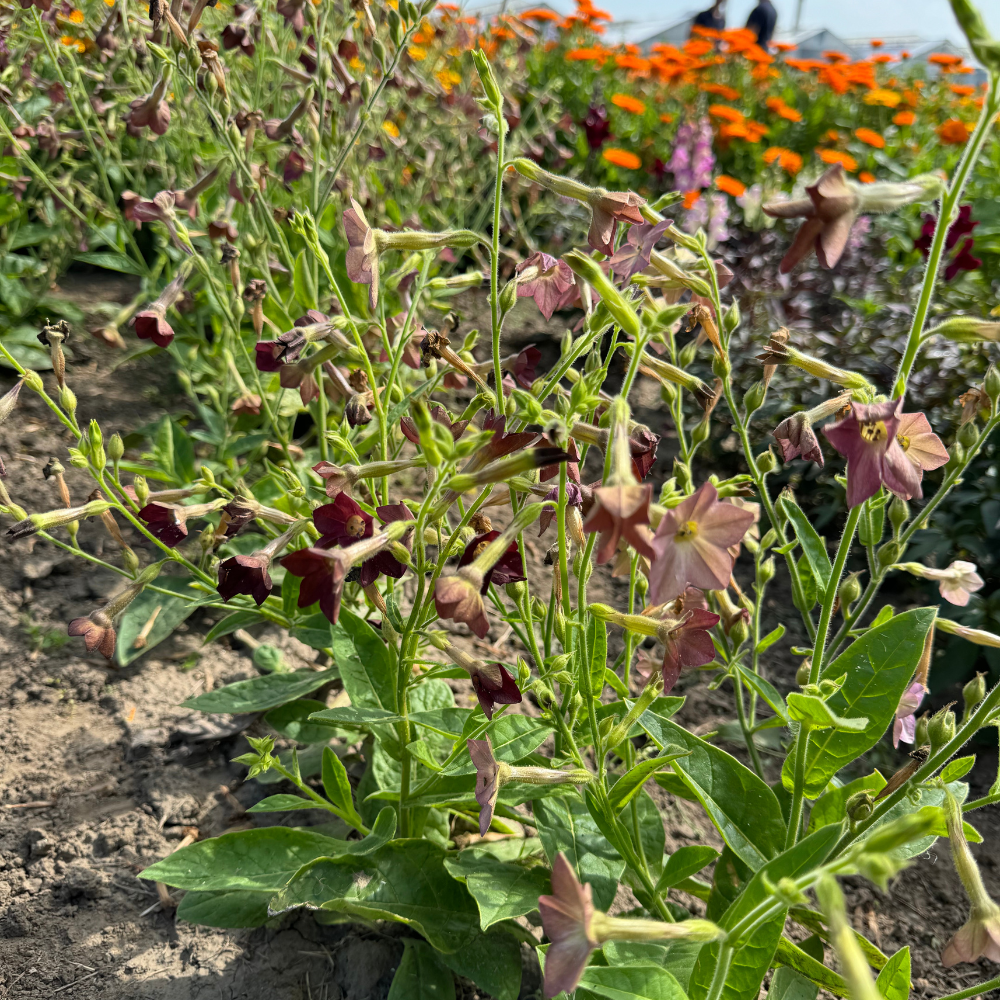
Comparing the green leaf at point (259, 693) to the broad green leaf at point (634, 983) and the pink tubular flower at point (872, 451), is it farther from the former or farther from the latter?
the pink tubular flower at point (872, 451)

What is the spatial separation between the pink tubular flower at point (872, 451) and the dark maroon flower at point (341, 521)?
0.63 meters

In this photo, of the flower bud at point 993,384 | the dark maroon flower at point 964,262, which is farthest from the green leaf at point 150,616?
the dark maroon flower at point 964,262

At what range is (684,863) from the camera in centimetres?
138

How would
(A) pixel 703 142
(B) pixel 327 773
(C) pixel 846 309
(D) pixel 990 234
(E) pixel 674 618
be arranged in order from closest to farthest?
(E) pixel 674 618 → (B) pixel 327 773 → (C) pixel 846 309 → (D) pixel 990 234 → (A) pixel 703 142

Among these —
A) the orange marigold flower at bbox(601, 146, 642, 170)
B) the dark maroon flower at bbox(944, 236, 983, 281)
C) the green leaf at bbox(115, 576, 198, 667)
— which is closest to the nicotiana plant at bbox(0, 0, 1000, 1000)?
the green leaf at bbox(115, 576, 198, 667)

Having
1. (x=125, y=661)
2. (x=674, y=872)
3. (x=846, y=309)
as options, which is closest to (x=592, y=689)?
(x=674, y=872)

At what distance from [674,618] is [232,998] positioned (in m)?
1.16

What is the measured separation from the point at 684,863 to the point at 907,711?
0.53 m

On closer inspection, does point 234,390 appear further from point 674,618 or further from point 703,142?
point 703,142

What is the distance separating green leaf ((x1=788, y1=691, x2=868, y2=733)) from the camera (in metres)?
1.03

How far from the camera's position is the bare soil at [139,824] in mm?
1660

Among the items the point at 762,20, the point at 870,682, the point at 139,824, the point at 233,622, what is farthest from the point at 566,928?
the point at 762,20

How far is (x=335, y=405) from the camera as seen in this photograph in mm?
2879

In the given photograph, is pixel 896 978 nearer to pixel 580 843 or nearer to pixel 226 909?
pixel 580 843
